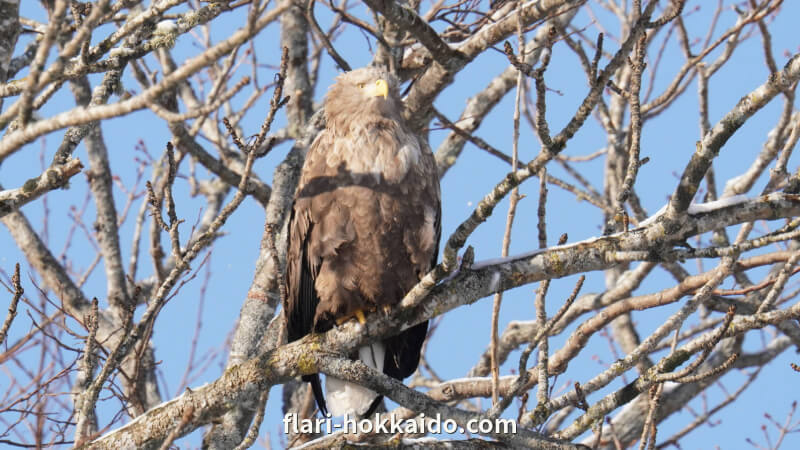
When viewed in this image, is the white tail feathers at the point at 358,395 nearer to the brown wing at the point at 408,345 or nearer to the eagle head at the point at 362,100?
the brown wing at the point at 408,345

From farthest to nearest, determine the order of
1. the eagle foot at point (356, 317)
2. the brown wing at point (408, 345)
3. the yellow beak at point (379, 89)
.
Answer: the yellow beak at point (379, 89) < the brown wing at point (408, 345) < the eagle foot at point (356, 317)

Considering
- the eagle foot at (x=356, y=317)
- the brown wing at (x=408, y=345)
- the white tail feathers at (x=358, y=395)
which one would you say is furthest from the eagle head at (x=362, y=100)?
the white tail feathers at (x=358, y=395)

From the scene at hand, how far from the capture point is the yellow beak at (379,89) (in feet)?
17.3

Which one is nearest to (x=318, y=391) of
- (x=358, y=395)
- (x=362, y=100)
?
(x=358, y=395)

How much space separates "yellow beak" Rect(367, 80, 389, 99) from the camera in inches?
207

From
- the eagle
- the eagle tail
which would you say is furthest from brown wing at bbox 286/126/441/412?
the eagle tail

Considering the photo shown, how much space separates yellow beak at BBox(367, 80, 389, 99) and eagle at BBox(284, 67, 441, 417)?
20mm

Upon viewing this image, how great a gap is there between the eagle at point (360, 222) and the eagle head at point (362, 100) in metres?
0.01

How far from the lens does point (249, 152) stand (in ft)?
13.1

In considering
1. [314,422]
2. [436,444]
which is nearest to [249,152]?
[436,444]

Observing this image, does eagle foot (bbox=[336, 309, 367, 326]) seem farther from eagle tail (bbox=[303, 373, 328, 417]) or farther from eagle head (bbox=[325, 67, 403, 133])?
eagle head (bbox=[325, 67, 403, 133])

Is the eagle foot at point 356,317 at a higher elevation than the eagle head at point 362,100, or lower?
lower

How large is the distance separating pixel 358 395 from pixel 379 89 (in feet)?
6.10

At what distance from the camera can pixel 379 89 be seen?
5.29 metres
